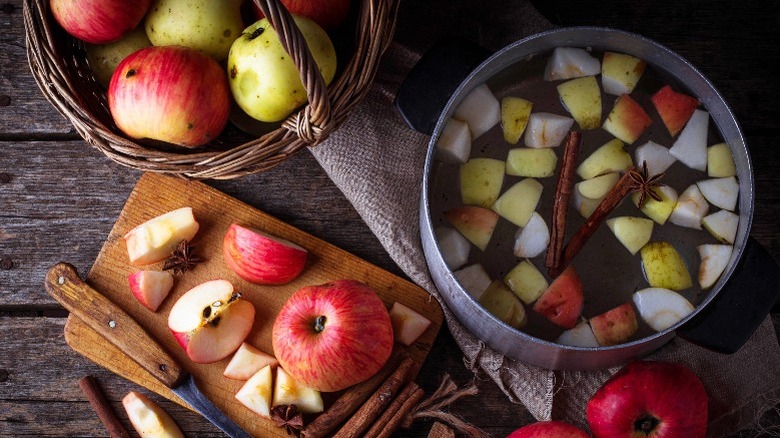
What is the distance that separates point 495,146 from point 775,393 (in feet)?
2.01

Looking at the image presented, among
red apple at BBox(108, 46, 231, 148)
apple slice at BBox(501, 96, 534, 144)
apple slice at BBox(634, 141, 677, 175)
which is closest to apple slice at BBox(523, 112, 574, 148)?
apple slice at BBox(501, 96, 534, 144)

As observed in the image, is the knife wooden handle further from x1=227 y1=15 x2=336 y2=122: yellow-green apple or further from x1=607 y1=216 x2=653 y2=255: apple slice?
x1=607 y1=216 x2=653 y2=255: apple slice

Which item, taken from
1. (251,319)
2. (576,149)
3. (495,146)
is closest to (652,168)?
(576,149)

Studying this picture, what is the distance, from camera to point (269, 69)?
3.39 feet

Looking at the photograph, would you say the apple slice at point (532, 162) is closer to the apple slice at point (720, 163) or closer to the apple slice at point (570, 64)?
the apple slice at point (570, 64)

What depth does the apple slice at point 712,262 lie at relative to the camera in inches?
43.5

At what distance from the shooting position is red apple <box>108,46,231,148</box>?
3.39 ft

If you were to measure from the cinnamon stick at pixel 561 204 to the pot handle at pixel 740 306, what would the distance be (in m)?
0.20

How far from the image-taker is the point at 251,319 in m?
1.28

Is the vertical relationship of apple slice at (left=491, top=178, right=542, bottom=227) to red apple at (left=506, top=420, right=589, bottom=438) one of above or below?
above

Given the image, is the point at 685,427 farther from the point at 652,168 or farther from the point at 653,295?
the point at 652,168

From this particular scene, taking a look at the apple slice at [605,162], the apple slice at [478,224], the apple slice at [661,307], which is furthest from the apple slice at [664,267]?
the apple slice at [478,224]

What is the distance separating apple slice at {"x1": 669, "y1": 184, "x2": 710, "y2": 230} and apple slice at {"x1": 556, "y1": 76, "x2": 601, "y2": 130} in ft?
0.54

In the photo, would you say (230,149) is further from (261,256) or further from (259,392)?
(259,392)
